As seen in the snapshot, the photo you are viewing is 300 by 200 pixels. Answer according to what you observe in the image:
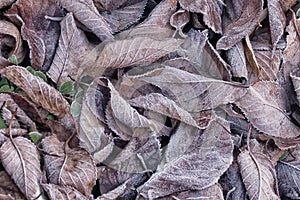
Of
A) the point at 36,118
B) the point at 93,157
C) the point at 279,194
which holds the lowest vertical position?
the point at 279,194

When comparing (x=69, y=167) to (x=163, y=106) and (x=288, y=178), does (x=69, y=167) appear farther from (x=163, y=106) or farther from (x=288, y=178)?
(x=288, y=178)

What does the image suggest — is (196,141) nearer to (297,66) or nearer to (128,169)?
(128,169)

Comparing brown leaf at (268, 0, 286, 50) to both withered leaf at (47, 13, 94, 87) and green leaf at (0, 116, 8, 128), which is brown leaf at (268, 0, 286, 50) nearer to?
withered leaf at (47, 13, 94, 87)

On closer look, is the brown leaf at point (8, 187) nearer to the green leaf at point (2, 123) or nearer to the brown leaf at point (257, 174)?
the green leaf at point (2, 123)

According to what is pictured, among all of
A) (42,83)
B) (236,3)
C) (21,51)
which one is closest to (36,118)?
(42,83)

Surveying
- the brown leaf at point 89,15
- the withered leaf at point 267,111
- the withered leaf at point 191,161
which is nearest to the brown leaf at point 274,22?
the withered leaf at point 267,111

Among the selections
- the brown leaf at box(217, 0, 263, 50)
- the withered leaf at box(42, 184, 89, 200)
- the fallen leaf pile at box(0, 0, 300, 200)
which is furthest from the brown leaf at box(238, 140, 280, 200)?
the withered leaf at box(42, 184, 89, 200)
